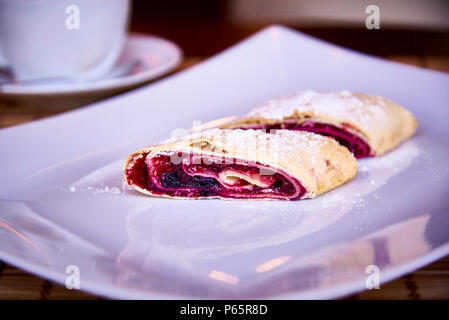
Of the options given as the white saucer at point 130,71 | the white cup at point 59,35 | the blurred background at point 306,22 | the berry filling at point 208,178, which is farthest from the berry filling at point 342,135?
the blurred background at point 306,22

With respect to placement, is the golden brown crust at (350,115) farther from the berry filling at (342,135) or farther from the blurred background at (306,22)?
the blurred background at (306,22)

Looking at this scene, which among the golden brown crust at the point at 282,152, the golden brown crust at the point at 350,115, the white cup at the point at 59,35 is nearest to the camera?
the golden brown crust at the point at 282,152

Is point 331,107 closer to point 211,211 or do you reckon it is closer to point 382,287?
point 211,211

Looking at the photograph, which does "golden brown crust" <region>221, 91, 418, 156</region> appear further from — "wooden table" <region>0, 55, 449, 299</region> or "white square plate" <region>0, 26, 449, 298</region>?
"wooden table" <region>0, 55, 449, 299</region>

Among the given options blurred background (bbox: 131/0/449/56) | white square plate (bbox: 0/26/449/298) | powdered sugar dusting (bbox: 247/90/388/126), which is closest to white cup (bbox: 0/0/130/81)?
white square plate (bbox: 0/26/449/298)

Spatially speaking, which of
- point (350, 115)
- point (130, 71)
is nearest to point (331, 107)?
point (350, 115)
